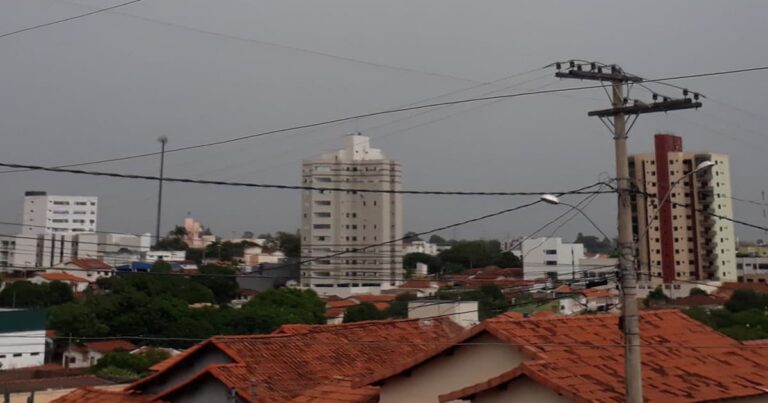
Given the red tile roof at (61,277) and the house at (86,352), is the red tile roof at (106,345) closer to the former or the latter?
the house at (86,352)

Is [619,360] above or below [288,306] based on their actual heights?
above

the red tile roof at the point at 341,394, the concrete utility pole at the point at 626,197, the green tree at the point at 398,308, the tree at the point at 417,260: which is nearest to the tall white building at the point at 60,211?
the tree at the point at 417,260

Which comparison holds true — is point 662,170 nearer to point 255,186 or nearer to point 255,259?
point 255,259

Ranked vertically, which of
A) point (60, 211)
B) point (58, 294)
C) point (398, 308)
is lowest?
point (398, 308)

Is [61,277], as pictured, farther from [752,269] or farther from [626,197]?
[626,197]

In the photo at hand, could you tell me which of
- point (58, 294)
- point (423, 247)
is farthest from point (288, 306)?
point (423, 247)

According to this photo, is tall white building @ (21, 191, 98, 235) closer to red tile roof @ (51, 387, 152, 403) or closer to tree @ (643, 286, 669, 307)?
tree @ (643, 286, 669, 307)
